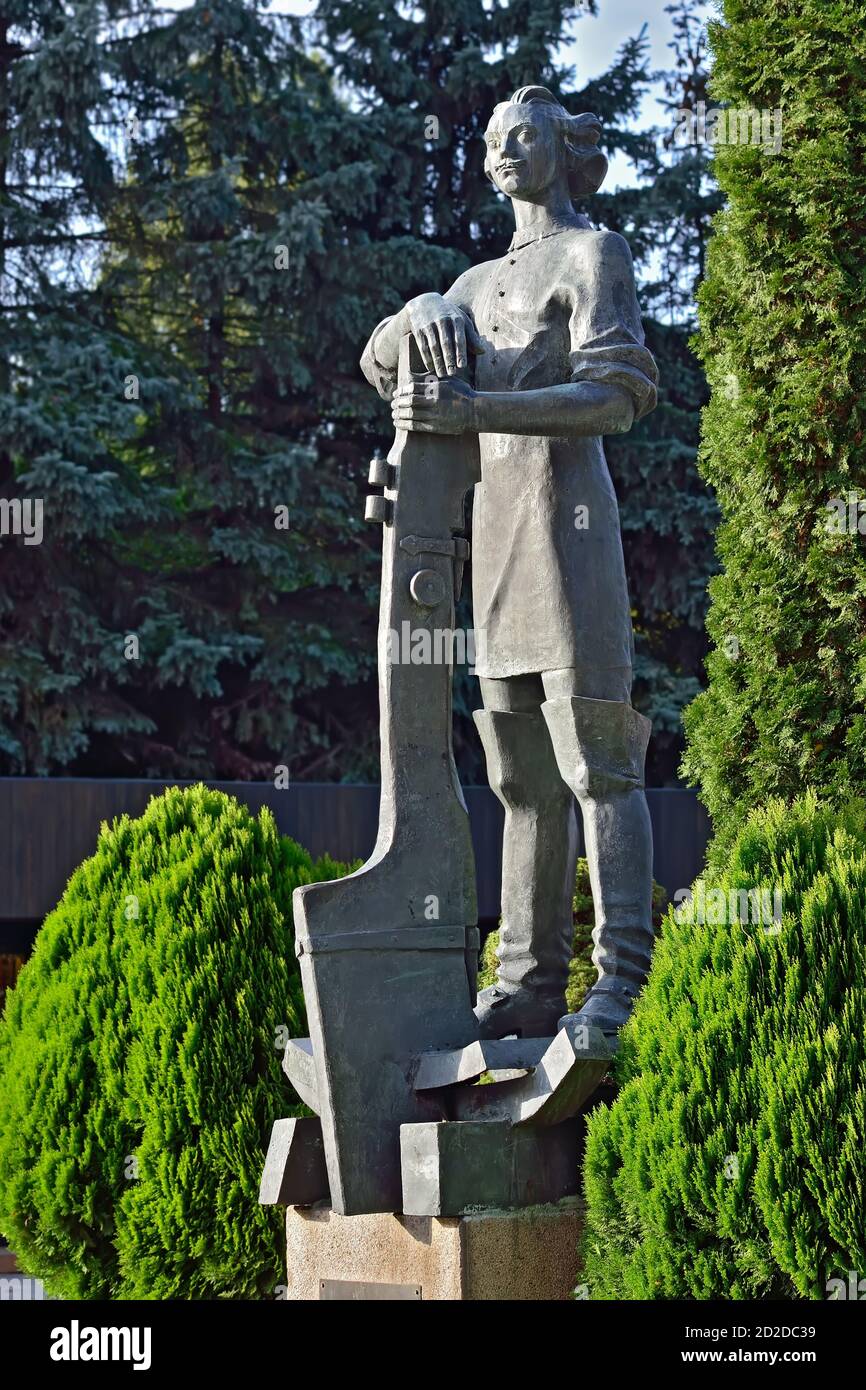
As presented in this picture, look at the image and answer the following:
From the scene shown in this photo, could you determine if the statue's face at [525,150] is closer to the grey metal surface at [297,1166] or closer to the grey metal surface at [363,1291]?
the grey metal surface at [297,1166]

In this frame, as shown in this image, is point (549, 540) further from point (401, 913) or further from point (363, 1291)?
point (363, 1291)

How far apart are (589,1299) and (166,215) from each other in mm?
14270

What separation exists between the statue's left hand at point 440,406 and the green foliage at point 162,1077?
236 centimetres

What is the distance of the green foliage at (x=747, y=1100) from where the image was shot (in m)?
4.33

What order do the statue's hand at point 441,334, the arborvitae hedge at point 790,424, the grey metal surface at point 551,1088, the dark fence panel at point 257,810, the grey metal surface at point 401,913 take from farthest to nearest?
1. the dark fence panel at point 257,810
2. the arborvitae hedge at point 790,424
3. the statue's hand at point 441,334
4. the grey metal surface at point 401,913
5. the grey metal surface at point 551,1088

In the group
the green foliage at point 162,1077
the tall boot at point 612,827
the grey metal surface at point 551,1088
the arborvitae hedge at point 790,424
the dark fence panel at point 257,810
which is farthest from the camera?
the dark fence panel at point 257,810

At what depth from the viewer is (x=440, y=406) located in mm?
5238

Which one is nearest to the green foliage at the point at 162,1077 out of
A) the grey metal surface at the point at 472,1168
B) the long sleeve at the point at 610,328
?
the grey metal surface at the point at 472,1168

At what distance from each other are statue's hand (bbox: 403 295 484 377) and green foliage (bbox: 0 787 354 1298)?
8.06 feet

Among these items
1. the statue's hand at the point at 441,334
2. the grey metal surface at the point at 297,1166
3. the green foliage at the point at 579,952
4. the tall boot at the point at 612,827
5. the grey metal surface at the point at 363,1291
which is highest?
the statue's hand at the point at 441,334

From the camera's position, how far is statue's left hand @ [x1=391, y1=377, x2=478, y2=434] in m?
5.23

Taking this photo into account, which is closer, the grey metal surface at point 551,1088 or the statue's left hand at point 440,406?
the grey metal surface at point 551,1088

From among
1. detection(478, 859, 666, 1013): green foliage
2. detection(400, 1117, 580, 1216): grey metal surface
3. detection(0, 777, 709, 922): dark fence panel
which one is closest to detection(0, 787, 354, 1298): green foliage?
detection(478, 859, 666, 1013): green foliage

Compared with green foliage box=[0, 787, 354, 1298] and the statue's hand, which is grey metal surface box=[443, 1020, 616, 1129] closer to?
green foliage box=[0, 787, 354, 1298]
